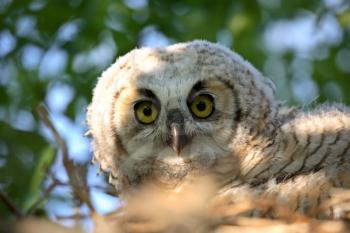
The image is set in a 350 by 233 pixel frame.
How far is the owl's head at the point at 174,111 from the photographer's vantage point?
11.1ft

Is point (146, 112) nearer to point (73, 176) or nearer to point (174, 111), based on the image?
point (174, 111)

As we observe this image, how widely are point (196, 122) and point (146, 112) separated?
0.92 ft

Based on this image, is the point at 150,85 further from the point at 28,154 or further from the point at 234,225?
the point at 234,225

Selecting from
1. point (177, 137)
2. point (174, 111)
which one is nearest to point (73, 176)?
point (177, 137)

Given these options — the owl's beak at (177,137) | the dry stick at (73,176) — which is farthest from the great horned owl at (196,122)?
the dry stick at (73,176)

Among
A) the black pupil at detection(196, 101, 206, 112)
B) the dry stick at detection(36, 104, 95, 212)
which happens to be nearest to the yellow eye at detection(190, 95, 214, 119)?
the black pupil at detection(196, 101, 206, 112)

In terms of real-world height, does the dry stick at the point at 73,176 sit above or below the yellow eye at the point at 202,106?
below

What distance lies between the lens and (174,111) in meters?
3.45

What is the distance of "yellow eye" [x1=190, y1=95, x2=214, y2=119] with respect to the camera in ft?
11.4

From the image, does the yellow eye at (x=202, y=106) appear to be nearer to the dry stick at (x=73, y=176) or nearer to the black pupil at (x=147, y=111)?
the black pupil at (x=147, y=111)

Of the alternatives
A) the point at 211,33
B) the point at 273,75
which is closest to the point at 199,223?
the point at 211,33

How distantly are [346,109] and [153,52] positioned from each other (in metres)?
1.00

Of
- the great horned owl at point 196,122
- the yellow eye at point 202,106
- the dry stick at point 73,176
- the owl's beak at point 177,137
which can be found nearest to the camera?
the dry stick at point 73,176

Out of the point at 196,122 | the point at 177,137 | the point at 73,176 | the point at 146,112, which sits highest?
the point at 146,112
